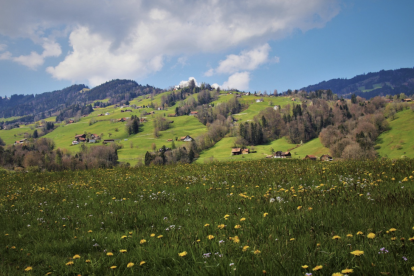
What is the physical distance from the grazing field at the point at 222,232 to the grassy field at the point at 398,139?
128m

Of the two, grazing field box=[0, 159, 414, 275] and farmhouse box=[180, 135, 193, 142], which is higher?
grazing field box=[0, 159, 414, 275]

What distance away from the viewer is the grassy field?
375 ft

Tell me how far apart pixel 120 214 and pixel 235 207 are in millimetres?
3362

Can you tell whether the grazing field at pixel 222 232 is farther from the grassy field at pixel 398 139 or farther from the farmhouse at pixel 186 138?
the farmhouse at pixel 186 138

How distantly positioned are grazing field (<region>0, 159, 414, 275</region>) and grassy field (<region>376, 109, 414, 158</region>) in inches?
5057

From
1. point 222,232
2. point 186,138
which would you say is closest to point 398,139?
point 186,138

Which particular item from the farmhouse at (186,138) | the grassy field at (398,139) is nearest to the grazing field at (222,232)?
the grassy field at (398,139)

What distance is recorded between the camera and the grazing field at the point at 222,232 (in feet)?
10.1

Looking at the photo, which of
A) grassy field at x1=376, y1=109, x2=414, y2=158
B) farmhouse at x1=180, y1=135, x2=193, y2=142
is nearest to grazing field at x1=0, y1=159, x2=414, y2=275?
grassy field at x1=376, y1=109, x2=414, y2=158

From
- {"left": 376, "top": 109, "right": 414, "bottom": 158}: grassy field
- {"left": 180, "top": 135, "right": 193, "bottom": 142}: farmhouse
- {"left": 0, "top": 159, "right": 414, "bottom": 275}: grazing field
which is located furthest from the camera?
{"left": 180, "top": 135, "right": 193, "bottom": 142}: farmhouse

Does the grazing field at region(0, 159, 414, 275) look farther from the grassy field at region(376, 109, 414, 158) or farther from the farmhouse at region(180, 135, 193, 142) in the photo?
the farmhouse at region(180, 135, 193, 142)

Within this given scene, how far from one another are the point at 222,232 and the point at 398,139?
16091 centimetres

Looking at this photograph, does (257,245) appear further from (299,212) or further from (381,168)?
(381,168)

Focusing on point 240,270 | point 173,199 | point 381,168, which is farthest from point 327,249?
point 381,168
